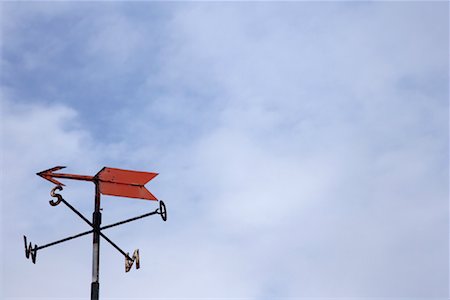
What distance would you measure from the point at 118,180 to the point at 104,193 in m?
0.46

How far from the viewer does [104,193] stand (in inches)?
320

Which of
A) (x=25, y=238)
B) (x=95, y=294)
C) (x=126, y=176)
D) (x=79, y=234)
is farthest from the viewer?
(x=126, y=176)

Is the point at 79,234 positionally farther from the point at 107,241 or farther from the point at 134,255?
the point at 134,255

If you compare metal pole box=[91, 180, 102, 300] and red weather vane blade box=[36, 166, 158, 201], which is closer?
metal pole box=[91, 180, 102, 300]

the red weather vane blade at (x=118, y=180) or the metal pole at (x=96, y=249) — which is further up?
the red weather vane blade at (x=118, y=180)

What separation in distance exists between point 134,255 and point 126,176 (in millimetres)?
1228

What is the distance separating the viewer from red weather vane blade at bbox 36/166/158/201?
8.14m

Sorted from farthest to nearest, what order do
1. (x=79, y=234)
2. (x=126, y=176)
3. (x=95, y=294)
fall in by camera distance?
(x=126, y=176) < (x=79, y=234) < (x=95, y=294)

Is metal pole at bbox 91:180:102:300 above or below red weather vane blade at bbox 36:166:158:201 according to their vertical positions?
below

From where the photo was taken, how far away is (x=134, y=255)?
830 cm

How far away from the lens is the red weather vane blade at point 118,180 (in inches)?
320

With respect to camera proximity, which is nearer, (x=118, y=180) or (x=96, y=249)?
(x=96, y=249)

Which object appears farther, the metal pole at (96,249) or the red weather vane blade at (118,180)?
the red weather vane blade at (118,180)

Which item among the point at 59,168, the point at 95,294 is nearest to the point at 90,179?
the point at 59,168
